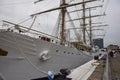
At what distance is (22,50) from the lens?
8.22 meters

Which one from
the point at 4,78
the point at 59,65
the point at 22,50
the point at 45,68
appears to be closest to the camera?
the point at 4,78

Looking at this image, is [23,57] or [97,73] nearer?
[97,73]

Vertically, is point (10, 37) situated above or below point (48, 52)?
above

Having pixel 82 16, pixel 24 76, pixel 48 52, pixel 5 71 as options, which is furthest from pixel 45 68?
pixel 82 16

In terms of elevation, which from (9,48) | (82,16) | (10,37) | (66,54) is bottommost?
(66,54)

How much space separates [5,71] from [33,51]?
6.40ft

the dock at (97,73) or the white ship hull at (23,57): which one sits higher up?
the white ship hull at (23,57)

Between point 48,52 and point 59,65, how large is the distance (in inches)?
79.2

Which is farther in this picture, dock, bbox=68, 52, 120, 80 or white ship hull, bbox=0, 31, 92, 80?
white ship hull, bbox=0, 31, 92, 80

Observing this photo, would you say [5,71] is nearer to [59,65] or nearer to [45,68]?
[45,68]

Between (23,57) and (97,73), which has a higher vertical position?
(23,57)

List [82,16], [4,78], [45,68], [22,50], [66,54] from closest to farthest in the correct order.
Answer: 1. [4,78]
2. [22,50]
3. [45,68]
4. [66,54]
5. [82,16]

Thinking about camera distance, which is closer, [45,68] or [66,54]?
[45,68]

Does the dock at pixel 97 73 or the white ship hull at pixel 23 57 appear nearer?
the dock at pixel 97 73
